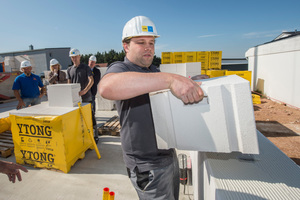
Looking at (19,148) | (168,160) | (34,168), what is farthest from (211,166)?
(19,148)

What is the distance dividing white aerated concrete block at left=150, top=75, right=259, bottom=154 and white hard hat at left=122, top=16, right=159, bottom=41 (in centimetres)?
53

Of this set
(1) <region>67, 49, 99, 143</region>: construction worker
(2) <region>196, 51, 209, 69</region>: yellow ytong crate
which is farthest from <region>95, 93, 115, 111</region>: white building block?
(2) <region>196, 51, 209, 69</region>: yellow ytong crate

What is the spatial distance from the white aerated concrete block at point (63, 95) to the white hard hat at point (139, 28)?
256 centimetres

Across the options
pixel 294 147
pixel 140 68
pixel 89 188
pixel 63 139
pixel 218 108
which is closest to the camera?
pixel 218 108

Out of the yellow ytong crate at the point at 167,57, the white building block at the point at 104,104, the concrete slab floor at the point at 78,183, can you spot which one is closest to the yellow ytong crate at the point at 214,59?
the yellow ytong crate at the point at 167,57

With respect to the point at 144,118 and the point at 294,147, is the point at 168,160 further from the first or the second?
the point at 294,147

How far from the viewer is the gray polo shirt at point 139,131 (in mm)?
1413

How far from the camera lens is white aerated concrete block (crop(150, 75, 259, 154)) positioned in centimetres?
111

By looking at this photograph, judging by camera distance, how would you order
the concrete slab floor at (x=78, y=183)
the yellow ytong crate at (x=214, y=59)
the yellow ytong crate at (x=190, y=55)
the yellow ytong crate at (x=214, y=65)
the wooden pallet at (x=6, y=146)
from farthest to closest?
the yellow ytong crate at (x=214, y=65) < the yellow ytong crate at (x=214, y=59) < the yellow ytong crate at (x=190, y=55) < the wooden pallet at (x=6, y=146) < the concrete slab floor at (x=78, y=183)

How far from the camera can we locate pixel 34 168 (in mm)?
3617

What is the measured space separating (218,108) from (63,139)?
119 inches

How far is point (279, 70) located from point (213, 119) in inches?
415

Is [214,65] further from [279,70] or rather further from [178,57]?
[279,70]

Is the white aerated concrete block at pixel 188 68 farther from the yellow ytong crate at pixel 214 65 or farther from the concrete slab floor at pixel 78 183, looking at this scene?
the concrete slab floor at pixel 78 183
